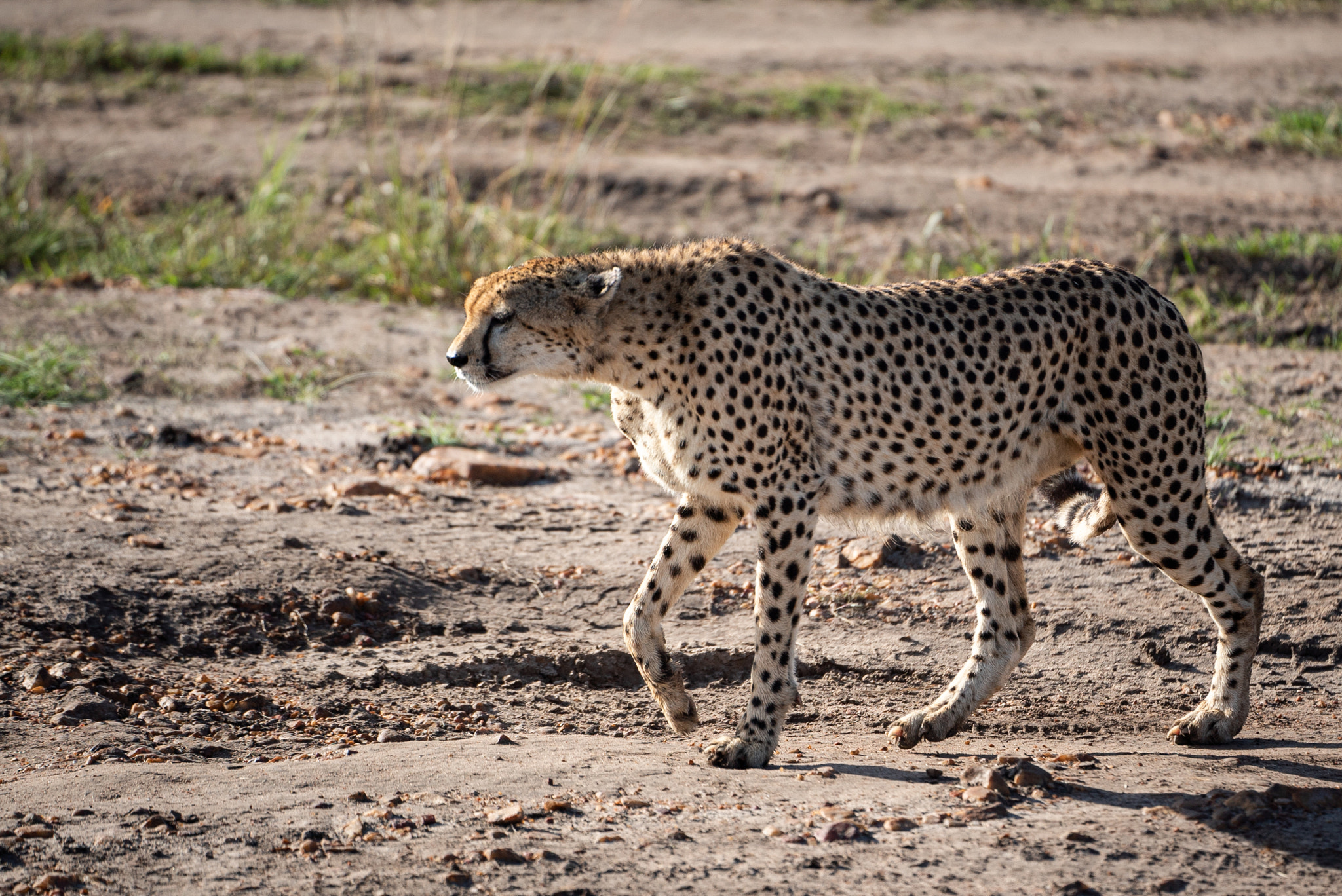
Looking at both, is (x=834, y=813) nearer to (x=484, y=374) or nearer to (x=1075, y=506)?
(x=484, y=374)

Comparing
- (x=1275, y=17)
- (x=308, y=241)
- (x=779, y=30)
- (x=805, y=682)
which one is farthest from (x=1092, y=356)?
(x=1275, y=17)

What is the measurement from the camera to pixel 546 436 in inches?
275

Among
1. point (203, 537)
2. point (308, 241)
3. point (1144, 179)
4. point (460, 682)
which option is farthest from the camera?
point (1144, 179)

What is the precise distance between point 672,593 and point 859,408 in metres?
0.82

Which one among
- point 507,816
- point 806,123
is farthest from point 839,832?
point 806,123

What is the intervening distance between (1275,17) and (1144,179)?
5.68 meters

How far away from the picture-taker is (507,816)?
11.8 feet

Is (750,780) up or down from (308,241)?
down

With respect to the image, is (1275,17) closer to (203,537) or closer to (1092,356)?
(1092,356)

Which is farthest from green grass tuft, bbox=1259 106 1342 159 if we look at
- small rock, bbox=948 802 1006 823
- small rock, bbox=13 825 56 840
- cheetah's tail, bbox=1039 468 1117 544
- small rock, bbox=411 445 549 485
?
small rock, bbox=13 825 56 840

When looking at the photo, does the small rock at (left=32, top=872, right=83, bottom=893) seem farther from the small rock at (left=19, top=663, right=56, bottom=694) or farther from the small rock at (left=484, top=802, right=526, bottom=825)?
the small rock at (left=19, top=663, right=56, bottom=694)

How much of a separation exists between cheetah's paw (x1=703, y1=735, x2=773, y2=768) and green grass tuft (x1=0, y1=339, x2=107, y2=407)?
4385 mm

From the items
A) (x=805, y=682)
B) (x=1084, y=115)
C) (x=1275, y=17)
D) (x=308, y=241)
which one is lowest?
(x=805, y=682)

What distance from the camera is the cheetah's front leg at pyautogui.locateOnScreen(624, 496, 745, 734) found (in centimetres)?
442
